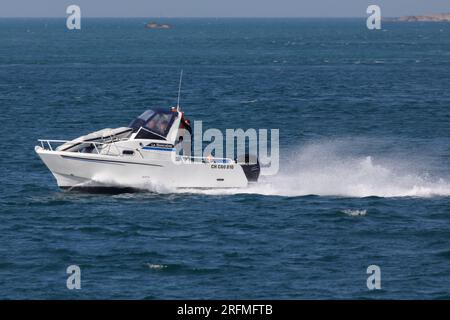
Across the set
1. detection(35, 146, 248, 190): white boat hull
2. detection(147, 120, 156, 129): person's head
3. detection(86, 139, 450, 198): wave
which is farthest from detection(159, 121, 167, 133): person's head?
detection(86, 139, 450, 198): wave

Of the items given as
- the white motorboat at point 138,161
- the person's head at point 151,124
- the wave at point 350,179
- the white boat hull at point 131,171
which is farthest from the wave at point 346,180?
the person's head at point 151,124

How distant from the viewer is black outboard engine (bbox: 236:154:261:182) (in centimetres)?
4090

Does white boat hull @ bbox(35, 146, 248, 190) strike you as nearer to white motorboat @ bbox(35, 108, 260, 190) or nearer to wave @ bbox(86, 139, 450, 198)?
white motorboat @ bbox(35, 108, 260, 190)

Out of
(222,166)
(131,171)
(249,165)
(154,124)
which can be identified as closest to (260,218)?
(222,166)

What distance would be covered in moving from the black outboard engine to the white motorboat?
11 centimetres

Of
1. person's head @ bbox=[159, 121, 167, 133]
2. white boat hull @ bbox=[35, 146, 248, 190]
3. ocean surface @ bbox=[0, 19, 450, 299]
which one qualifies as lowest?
ocean surface @ bbox=[0, 19, 450, 299]

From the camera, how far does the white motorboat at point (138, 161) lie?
3922 cm

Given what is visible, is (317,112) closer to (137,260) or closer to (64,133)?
(64,133)

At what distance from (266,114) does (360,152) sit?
855 inches

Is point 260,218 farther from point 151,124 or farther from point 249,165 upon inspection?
point 151,124

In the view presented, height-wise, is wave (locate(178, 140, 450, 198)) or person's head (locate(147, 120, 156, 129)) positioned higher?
person's head (locate(147, 120, 156, 129))

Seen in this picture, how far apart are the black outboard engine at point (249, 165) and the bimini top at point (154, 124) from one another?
3401 mm

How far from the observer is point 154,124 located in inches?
1576
